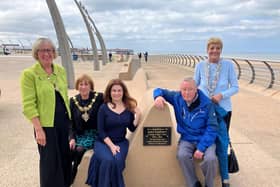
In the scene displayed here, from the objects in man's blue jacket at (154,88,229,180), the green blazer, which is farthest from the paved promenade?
the green blazer

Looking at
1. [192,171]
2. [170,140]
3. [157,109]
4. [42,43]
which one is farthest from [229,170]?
[42,43]

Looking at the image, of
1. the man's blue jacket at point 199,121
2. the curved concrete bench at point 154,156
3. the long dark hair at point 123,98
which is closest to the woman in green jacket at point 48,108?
the long dark hair at point 123,98

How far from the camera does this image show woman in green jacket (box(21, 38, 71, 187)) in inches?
125

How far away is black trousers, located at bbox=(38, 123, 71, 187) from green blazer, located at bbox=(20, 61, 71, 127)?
13 cm

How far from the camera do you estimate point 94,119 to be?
12.8 feet

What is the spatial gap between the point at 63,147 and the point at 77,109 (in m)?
0.49

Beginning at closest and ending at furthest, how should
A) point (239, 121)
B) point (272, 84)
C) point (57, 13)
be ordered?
point (239, 121) → point (272, 84) → point (57, 13)

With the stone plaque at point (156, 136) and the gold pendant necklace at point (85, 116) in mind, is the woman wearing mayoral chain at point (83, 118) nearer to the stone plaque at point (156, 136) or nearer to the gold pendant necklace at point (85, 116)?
the gold pendant necklace at point (85, 116)

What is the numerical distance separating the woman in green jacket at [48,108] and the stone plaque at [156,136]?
2.94ft

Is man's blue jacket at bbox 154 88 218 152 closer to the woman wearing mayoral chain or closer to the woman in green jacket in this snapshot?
the woman wearing mayoral chain

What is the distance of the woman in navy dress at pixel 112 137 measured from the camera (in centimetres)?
353

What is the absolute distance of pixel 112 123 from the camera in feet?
12.2

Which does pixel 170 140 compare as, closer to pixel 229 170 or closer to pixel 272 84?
pixel 229 170

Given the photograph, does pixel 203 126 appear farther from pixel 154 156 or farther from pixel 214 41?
pixel 214 41
